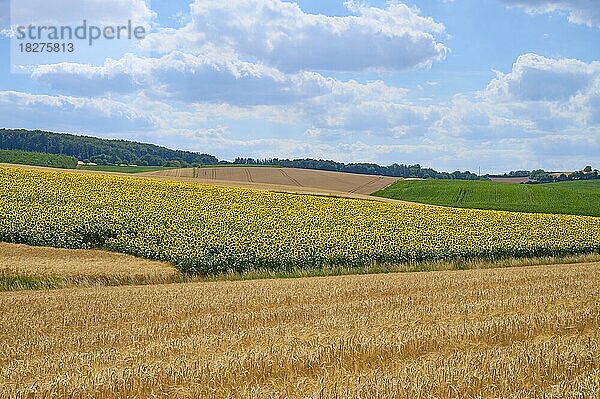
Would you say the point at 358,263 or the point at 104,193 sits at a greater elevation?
the point at 104,193

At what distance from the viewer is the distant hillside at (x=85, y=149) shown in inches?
4663

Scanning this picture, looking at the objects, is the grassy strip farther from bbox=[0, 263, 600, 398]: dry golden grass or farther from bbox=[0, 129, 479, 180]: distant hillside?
bbox=[0, 129, 479, 180]: distant hillside

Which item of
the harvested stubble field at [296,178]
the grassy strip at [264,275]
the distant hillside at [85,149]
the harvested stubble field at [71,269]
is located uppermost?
the distant hillside at [85,149]

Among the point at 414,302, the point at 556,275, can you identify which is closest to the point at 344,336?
the point at 414,302

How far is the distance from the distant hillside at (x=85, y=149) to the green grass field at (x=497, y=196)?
49.5m

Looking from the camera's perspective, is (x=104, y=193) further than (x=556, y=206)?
No

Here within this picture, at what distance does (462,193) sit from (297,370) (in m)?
62.6

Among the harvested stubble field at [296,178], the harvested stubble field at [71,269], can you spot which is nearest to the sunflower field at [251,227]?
the harvested stubble field at [71,269]

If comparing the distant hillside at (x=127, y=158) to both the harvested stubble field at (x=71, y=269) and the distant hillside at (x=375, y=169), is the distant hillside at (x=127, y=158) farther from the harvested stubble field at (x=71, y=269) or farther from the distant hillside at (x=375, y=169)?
the harvested stubble field at (x=71, y=269)

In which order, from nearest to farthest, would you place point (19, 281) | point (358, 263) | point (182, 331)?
point (182, 331) < point (19, 281) < point (358, 263)

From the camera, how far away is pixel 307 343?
9.95 m

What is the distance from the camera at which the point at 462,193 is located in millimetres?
68750

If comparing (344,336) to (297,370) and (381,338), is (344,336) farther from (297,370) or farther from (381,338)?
(297,370)

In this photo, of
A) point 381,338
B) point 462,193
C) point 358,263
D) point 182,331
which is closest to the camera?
point 381,338
